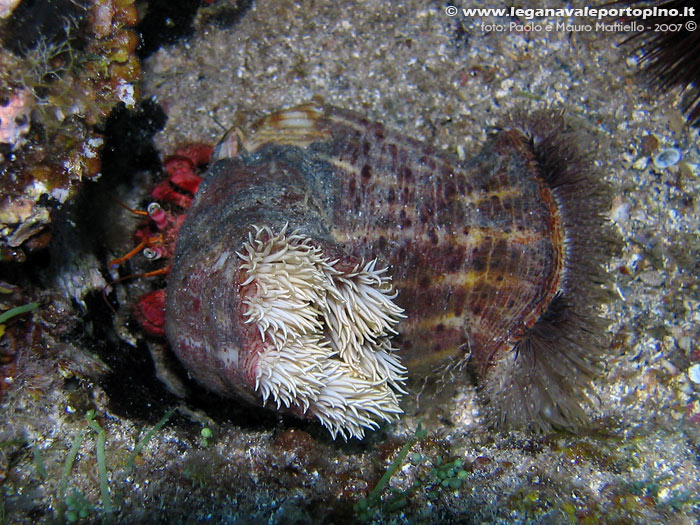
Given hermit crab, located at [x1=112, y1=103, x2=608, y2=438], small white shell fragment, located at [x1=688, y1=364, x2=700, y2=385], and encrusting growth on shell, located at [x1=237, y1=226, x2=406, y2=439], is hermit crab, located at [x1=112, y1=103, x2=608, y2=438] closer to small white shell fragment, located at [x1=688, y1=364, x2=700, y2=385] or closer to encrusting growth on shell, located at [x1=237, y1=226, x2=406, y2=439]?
encrusting growth on shell, located at [x1=237, y1=226, x2=406, y2=439]

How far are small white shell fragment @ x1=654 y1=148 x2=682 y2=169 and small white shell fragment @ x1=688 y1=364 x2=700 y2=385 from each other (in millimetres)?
1889

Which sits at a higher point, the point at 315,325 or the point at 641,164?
the point at 641,164

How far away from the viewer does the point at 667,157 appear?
4.24 meters

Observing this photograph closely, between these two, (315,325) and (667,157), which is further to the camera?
(667,157)

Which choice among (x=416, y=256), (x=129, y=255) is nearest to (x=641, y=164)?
(x=416, y=256)

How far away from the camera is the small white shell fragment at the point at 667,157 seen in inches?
167

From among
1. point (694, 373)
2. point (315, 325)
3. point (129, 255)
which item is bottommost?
point (694, 373)

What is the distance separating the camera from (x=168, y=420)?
3.17 m

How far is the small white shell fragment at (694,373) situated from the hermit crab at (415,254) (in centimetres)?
92

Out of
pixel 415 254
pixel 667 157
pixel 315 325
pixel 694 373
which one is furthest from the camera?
pixel 667 157

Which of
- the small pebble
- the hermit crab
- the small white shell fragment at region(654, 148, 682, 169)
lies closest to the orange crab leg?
the hermit crab

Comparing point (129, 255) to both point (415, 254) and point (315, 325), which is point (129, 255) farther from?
point (415, 254)

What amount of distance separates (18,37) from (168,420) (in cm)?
254

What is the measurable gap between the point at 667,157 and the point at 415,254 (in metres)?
2.90
